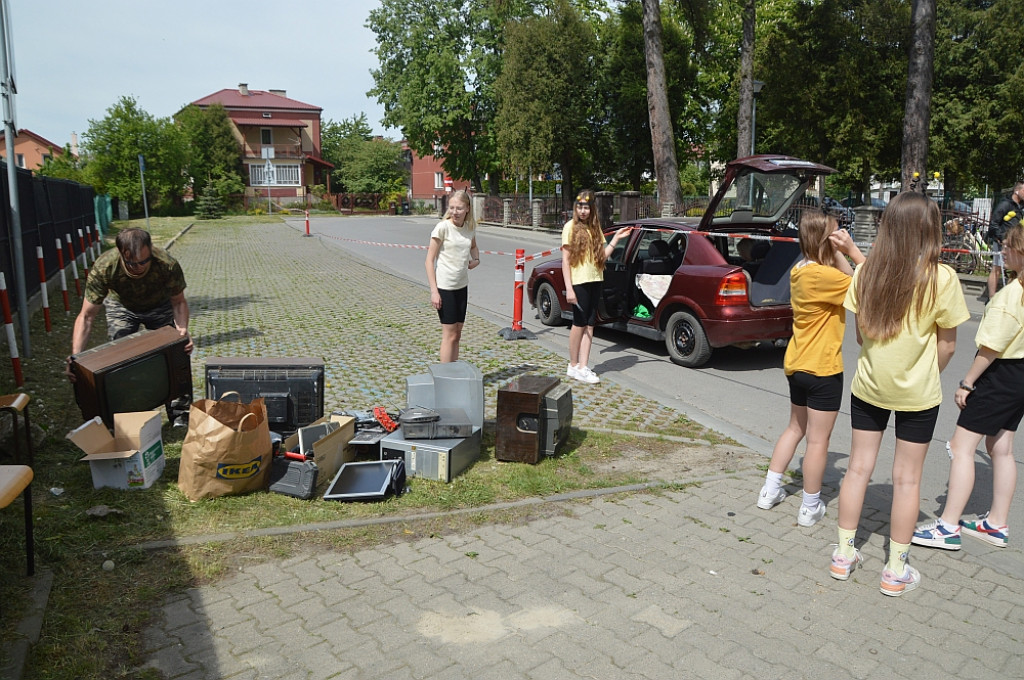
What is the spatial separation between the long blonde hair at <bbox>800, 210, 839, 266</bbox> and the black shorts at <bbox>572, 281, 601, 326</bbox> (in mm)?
3540

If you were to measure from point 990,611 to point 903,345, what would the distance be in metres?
1.34

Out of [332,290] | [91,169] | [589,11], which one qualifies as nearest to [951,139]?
[589,11]

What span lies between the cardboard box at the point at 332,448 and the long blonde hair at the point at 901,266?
338cm

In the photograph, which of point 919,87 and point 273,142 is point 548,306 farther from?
point 273,142

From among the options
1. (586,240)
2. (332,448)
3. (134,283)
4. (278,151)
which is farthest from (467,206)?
(278,151)

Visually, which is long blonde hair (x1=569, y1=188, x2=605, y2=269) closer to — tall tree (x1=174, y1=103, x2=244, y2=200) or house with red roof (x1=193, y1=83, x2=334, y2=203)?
tall tree (x1=174, y1=103, x2=244, y2=200)

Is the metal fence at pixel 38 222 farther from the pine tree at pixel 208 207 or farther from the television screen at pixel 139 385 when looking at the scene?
the pine tree at pixel 208 207

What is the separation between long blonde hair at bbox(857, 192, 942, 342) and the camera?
3.70 meters

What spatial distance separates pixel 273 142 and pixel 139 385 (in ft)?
235

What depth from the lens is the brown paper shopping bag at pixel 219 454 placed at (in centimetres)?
484

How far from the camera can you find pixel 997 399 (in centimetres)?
425

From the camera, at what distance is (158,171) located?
163 ft

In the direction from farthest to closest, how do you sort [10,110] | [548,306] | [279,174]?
[279,174]
[548,306]
[10,110]

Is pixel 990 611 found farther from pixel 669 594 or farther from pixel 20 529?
pixel 20 529
